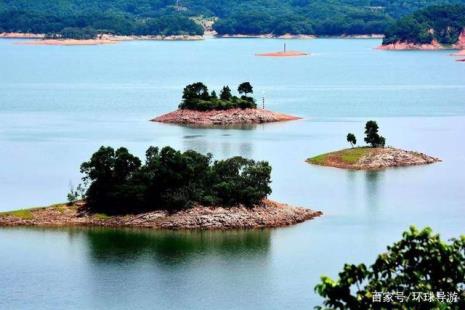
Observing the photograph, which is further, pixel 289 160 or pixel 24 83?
pixel 24 83

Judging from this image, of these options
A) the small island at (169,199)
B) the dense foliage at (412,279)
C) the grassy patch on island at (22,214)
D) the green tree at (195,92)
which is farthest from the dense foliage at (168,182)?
the green tree at (195,92)

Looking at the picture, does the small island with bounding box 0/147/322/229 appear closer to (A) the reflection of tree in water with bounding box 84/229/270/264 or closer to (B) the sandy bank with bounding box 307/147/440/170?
(A) the reflection of tree in water with bounding box 84/229/270/264

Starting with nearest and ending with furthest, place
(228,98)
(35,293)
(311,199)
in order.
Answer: (35,293), (311,199), (228,98)

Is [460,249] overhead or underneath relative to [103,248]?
overhead

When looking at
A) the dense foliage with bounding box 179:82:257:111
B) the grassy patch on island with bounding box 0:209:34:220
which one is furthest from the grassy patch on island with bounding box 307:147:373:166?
the dense foliage with bounding box 179:82:257:111

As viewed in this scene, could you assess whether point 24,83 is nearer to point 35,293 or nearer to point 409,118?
point 409,118

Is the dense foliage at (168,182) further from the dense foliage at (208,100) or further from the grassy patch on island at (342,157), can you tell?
the dense foliage at (208,100)

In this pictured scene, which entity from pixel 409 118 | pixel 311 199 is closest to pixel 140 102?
pixel 409 118
